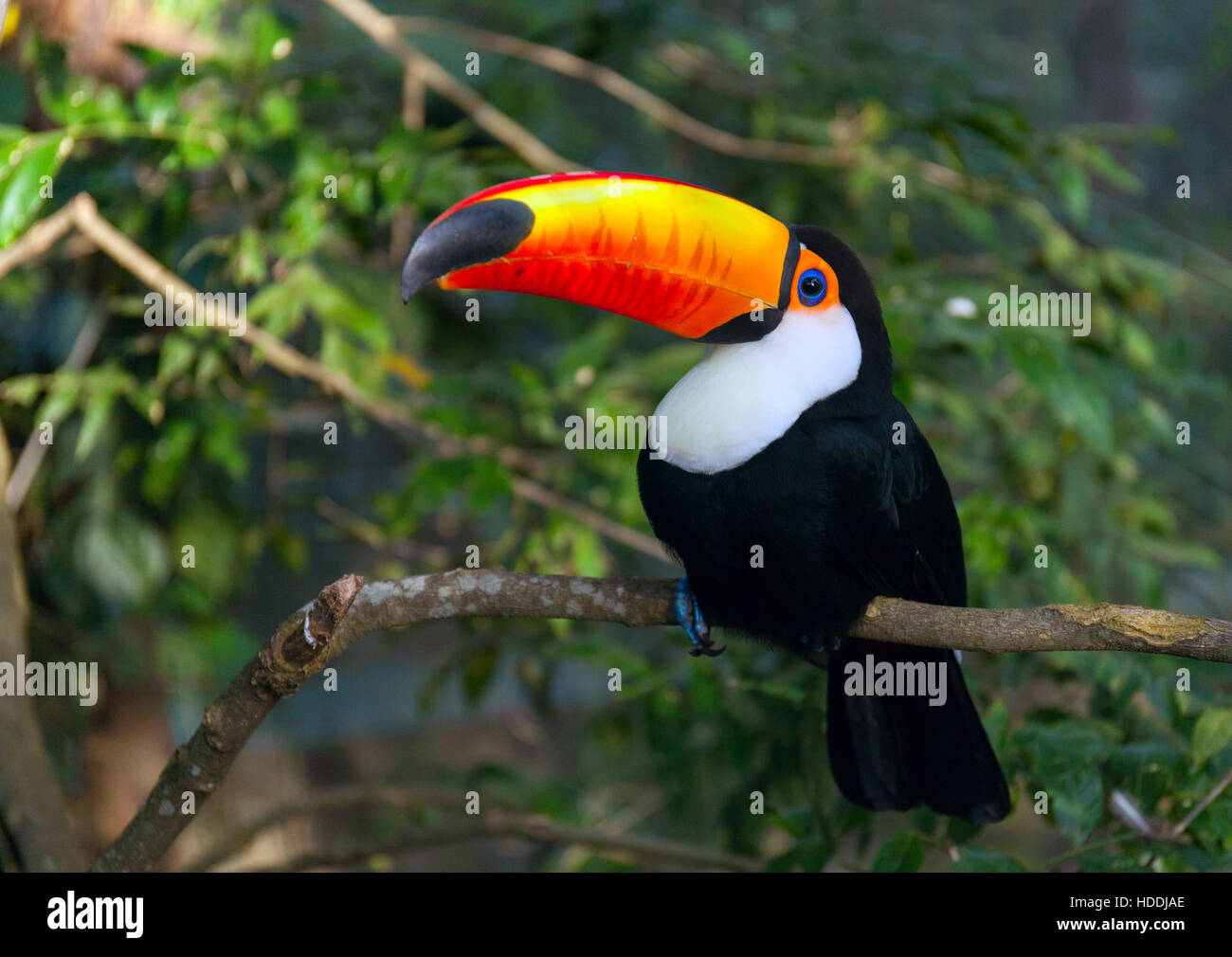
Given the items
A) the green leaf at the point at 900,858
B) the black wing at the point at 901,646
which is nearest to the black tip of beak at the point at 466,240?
the black wing at the point at 901,646

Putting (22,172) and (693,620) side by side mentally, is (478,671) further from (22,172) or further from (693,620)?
(22,172)

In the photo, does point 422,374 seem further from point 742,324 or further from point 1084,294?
point 1084,294

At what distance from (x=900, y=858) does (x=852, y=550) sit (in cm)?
64

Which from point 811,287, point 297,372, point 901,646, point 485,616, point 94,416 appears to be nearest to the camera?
point 485,616

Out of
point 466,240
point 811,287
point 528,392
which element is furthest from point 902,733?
point 466,240

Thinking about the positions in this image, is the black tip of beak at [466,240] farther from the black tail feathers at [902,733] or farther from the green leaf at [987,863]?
the green leaf at [987,863]

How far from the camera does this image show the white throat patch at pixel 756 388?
2.39 meters

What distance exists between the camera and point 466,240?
7.36ft

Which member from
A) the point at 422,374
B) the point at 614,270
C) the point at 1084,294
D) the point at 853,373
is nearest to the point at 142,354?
the point at 422,374

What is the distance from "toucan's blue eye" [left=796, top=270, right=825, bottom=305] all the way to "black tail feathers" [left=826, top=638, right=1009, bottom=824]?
0.78m

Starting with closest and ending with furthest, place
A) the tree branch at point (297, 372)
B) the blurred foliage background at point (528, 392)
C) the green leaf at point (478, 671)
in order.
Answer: the blurred foliage background at point (528, 392) → the tree branch at point (297, 372) → the green leaf at point (478, 671)

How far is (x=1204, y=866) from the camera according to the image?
233cm

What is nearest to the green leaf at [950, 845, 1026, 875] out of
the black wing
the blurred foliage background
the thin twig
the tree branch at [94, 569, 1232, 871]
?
the blurred foliage background
